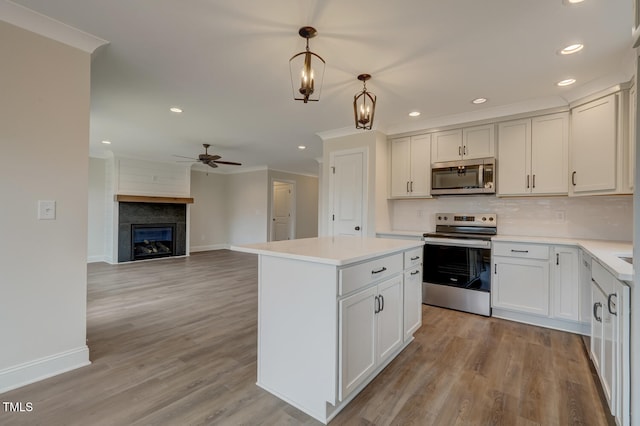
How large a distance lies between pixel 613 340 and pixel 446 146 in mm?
2819

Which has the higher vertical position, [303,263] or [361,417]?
[303,263]

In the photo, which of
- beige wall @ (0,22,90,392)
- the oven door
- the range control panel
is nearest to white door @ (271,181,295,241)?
the range control panel

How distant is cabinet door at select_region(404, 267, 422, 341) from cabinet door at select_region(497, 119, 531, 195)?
1.82 metres

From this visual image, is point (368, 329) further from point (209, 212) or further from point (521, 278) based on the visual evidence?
point (209, 212)

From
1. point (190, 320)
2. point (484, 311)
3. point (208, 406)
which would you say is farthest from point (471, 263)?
point (190, 320)

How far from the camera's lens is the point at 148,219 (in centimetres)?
678

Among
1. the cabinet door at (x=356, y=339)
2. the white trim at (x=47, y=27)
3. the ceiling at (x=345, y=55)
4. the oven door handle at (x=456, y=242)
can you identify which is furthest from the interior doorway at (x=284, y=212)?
the cabinet door at (x=356, y=339)

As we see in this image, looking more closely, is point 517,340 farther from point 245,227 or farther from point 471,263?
point 245,227

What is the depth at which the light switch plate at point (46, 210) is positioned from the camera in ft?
6.45

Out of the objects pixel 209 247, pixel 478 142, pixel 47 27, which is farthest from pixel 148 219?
pixel 478 142

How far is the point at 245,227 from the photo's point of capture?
27.3 ft

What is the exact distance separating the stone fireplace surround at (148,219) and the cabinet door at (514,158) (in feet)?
22.7

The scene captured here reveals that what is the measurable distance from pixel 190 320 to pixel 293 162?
4.83 meters

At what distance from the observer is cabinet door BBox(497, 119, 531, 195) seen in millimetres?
3352
